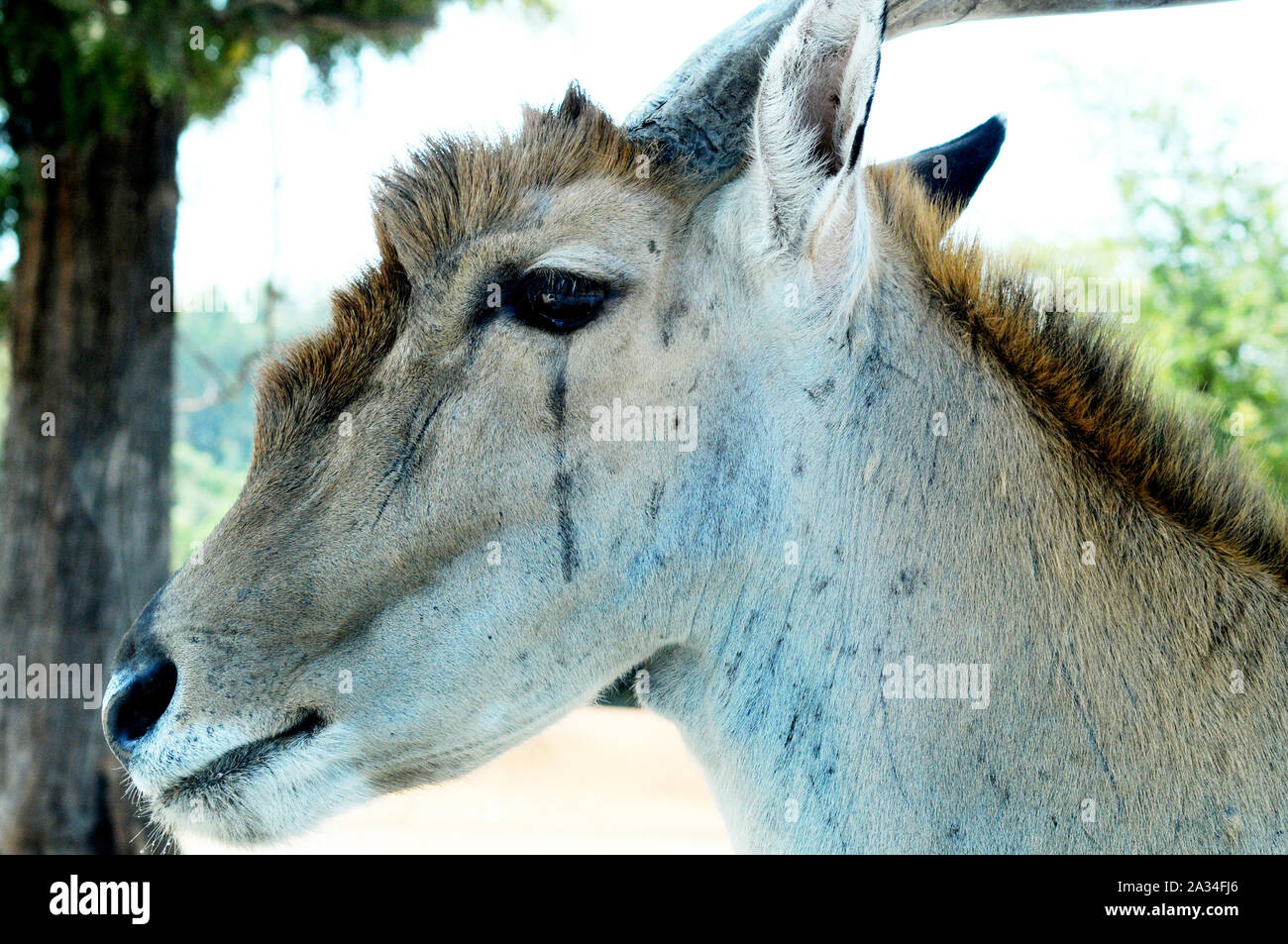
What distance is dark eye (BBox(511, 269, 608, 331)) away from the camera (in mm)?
2936

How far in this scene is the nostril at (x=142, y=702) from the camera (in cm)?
287

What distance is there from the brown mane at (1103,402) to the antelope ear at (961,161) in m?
0.55

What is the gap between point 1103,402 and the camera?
3039mm

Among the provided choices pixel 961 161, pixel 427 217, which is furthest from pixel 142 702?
pixel 961 161

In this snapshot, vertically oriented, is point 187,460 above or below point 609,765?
above

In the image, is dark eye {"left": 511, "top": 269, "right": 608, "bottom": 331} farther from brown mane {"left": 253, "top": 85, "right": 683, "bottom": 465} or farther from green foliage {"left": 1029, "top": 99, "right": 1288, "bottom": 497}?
green foliage {"left": 1029, "top": 99, "right": 1288, "bottom": 497}

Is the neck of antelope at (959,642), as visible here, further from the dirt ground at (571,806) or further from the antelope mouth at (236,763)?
the dirt ground at (571,806)

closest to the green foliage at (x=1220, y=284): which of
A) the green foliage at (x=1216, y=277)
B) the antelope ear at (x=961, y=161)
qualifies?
the green foliage at (x=1216, y=277)

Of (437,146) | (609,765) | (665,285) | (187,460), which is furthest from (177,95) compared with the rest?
(187,460)

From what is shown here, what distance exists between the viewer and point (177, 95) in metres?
9.81

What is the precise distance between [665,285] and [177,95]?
8.64 metres

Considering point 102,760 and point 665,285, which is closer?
point 665,285
